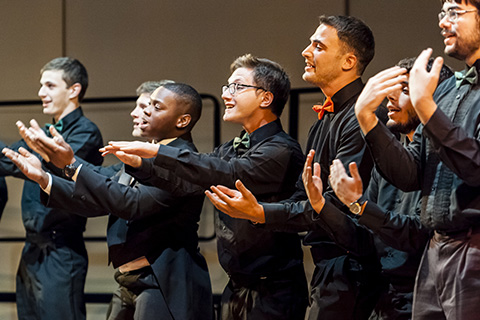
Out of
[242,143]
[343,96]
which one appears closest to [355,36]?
[343,96]

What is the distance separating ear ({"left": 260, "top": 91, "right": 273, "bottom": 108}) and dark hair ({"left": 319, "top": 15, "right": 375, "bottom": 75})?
0.46 m

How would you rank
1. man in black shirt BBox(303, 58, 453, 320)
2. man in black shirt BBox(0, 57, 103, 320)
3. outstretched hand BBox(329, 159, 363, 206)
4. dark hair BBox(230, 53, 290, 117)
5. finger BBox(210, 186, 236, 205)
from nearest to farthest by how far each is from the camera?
outstretched hand BBox(329, 159, 363, 206) → man in black shirt BBox(303, 58, 453, 320) → finger BBox(210, 186, 236, 205) → dark hair BBox(230, 53, 290, 117) → man in black shirt BBox(0, 57, 103, 320)

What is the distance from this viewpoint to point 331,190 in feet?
9.49

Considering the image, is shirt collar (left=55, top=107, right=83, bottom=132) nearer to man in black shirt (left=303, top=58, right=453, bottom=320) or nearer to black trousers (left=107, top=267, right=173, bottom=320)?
black trousers (left=107, top=267, right=173, bottom=320)

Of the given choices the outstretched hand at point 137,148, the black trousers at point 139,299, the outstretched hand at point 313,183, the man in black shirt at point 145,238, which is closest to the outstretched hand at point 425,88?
the outstretched hand at point 313,183

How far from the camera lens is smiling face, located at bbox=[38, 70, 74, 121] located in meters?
4.45

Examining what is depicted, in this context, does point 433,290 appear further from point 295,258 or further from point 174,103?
point 174,103

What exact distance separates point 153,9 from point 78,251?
1.90 m

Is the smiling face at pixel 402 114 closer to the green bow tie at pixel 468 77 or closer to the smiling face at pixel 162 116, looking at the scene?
the green bow tie at pixel 468 77

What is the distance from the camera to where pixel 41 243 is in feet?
13.7

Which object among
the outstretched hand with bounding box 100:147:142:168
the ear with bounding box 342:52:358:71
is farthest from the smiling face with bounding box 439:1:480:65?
the outstretched hand with bounding box 100:147:142:168

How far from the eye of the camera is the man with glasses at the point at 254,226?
2982 millimetres

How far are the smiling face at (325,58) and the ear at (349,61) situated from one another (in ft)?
0.05

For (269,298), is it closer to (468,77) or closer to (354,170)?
(354,170)
